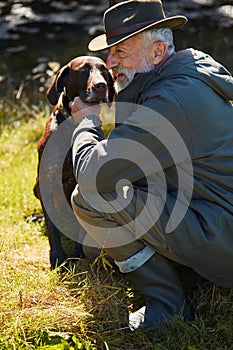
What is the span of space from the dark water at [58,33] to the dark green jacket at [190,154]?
4840mm

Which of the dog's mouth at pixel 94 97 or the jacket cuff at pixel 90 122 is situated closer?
the jacket cuff at pixel 90 122

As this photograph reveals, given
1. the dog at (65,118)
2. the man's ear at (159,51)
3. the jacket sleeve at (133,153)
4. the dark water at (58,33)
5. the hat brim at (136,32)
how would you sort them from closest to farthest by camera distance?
1. the jacket sleeve at (133,153)
2. the hat brim at (136,32)
3. the man's ear at (159,51)
4. the dog at (65,118)
5. the dark water at (58,33)

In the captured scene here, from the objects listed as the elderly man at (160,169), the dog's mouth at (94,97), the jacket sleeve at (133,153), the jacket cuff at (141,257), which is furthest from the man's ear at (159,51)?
the jacket cuff at (141,257)

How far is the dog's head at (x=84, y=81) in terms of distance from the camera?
3.96 m

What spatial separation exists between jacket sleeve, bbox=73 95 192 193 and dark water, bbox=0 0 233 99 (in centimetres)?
482

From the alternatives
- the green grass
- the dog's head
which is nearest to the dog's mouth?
the dog's head

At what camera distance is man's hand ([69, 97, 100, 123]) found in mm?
3678

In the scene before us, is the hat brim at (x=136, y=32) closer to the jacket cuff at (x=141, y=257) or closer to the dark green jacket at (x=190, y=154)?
the dark green jacket at (x=190, y=154)

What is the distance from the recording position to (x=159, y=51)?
11.0 ft

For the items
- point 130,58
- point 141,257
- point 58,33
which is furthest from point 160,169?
point 58,33

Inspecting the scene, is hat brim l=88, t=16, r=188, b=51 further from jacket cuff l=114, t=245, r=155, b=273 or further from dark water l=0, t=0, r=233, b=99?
dark water l=0, t=0, r=233, b=99

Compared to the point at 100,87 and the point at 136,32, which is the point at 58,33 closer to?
the point at 100,87

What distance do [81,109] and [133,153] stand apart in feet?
2.35

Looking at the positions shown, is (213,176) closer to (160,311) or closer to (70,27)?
(160,311)
